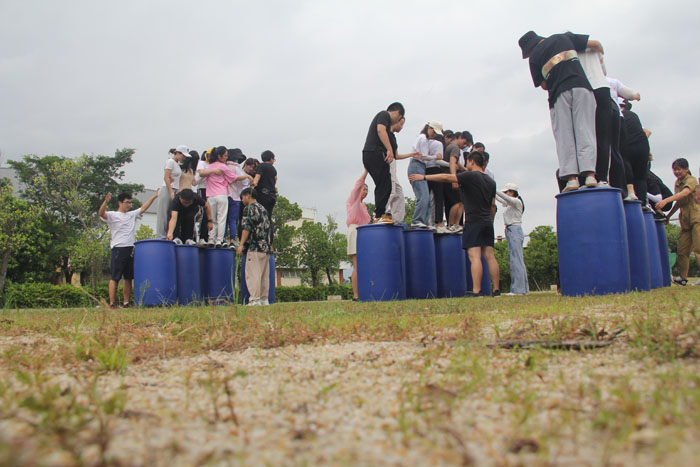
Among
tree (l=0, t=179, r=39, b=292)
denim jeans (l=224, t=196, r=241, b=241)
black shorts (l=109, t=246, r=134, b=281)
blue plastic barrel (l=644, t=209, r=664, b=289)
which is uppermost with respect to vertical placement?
tree (l=0, t=179, r=39, b=292)

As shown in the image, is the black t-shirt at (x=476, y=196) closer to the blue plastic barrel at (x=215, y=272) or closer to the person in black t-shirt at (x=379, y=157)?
the person in black t-shirt at (x=379, y=157)

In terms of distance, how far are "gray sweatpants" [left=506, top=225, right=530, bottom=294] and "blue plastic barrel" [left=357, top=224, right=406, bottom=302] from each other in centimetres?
222

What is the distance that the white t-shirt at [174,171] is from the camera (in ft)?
29.9

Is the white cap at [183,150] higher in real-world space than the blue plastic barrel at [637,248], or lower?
higher

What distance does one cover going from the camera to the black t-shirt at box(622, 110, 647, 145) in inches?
296

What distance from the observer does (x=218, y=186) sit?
9.40 metres

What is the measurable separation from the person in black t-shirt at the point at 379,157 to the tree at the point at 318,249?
39.8m

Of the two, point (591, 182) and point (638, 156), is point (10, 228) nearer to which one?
point (638, 156)

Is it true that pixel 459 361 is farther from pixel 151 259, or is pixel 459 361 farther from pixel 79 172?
pixel 79 172

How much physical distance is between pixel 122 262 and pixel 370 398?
305 inches

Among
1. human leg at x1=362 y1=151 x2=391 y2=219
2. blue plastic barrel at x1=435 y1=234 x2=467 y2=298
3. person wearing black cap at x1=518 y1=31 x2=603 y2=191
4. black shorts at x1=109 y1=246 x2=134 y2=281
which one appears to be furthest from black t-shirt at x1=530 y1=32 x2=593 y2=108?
black shorts at x1=109 y1=246 x2=134 y2=281

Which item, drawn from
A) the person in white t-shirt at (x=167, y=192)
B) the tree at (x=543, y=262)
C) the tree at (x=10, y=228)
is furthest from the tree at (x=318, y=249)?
the person in white t-shirt at (x=167, y=192)

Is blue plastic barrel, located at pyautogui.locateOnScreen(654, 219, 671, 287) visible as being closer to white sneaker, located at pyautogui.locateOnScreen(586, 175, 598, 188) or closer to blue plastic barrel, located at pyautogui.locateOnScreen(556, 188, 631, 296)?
white sneaker, located at pyautogui.locateOnScreen(586, 175, 598, 188)

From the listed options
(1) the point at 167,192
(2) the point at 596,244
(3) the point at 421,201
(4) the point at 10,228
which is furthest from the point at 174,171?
(4) the point at 10,228
